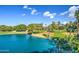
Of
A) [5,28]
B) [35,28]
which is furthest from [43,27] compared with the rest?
[5,28]

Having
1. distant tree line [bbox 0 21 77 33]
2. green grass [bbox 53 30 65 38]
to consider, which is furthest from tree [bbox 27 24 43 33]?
green grass [bbox 53 30 65 38]

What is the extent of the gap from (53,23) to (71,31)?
0.20m

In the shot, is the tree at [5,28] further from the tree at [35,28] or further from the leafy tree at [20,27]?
the tree at [35,28]

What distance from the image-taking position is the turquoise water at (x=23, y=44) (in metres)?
1.91

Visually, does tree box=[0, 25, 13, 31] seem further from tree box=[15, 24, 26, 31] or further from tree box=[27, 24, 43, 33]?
tree box=[27, 24, 43, 33]

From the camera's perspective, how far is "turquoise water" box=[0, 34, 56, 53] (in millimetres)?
1911

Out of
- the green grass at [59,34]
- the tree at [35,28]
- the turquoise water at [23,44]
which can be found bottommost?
the turquoise water at [23,44]

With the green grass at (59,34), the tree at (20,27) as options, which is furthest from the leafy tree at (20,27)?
the green grass at (59,34)

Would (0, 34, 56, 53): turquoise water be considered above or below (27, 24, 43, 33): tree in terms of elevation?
below

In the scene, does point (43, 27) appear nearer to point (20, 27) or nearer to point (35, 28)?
point (35, 28)

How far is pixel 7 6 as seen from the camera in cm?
193

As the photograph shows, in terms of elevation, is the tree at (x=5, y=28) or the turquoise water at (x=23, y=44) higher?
the tree at (x=5, y=28)

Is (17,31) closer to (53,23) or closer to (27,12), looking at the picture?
(27,12)
